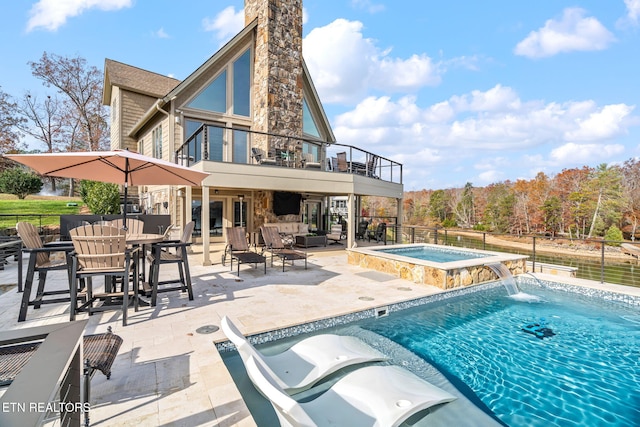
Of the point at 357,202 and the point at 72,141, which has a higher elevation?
the point at 72,141

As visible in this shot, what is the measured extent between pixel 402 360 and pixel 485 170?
154 feet

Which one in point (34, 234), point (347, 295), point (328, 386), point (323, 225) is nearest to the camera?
point (328, 386)

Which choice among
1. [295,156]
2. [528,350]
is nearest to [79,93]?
[295,156]

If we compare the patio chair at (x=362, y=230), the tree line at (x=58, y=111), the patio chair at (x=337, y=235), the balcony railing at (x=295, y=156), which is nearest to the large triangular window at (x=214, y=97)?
the balcony railing at (x=295, y=156)

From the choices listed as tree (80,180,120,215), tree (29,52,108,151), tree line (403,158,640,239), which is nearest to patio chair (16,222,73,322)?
tree (80,180,120,215)

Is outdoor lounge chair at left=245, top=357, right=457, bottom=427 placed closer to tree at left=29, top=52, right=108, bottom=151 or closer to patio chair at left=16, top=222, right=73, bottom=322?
patio chair at left=16, top=222, right=73, bottom=322

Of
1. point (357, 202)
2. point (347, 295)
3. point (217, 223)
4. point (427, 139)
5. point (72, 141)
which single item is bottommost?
point (347, 295)

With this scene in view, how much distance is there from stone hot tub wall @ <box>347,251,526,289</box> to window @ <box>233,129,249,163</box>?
7.01 meters

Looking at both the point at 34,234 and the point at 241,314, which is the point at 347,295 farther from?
the point at 34,234

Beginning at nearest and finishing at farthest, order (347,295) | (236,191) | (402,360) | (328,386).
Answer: (328,386)
(402,360)
(347,295)
(236,191)

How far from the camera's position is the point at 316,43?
16.2 metres

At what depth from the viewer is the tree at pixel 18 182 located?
2073cm

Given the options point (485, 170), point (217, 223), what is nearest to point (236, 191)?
point (217, 223)

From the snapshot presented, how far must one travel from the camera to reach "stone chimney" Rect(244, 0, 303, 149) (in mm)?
12297
